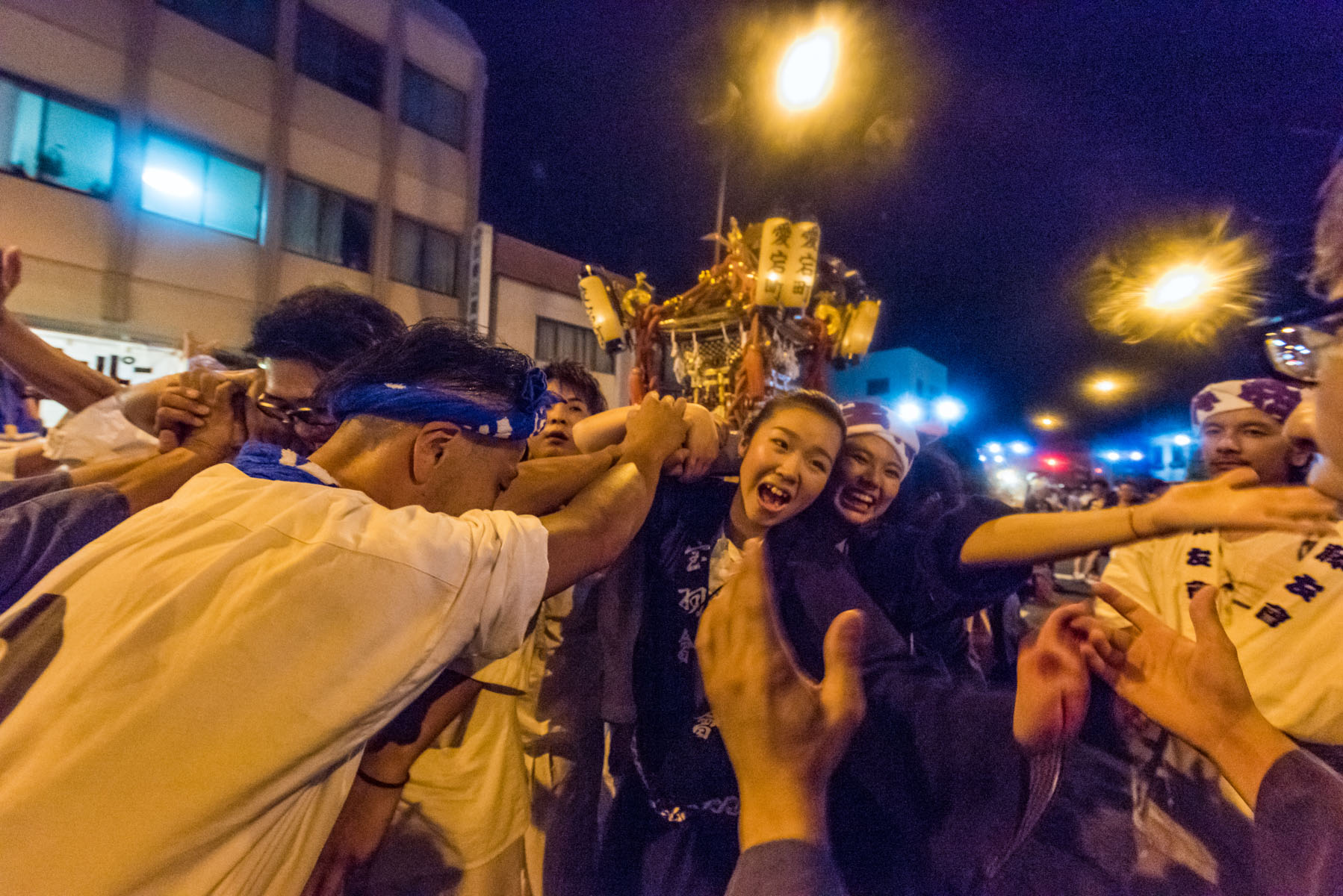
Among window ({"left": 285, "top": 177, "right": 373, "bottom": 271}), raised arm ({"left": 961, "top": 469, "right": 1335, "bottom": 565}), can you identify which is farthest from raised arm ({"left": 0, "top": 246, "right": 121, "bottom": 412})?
window ({"left": 285, "top": 177, "right": 373, "bottom": 271})

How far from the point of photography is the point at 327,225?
11.3 metres

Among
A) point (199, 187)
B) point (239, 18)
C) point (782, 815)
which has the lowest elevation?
point (782, 815)

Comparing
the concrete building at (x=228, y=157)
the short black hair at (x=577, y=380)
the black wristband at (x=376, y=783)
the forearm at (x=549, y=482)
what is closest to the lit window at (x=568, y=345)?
the concrete building at (x=228, y=157)

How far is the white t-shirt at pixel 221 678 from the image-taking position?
0.80 m

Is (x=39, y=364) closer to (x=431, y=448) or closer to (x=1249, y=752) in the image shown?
(x=431, y=448)

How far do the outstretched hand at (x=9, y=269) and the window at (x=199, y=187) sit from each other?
10.3 metres

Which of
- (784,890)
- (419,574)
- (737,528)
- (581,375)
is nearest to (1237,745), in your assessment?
(784,890)

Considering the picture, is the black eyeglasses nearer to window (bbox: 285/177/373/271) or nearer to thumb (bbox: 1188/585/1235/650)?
thumb (bbox: 1188/585/1235/650)

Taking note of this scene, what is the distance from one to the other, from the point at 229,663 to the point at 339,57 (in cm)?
1577

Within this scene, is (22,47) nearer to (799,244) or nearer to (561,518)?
(799,244)

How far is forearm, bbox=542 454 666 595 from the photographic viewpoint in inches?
52.4

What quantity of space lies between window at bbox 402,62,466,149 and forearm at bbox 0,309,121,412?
1368 cm

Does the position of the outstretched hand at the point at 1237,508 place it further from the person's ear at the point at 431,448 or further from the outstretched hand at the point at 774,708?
the person's ear at the point at 431,448

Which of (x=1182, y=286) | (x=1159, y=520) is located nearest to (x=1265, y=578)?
(x=1159, y=520)
